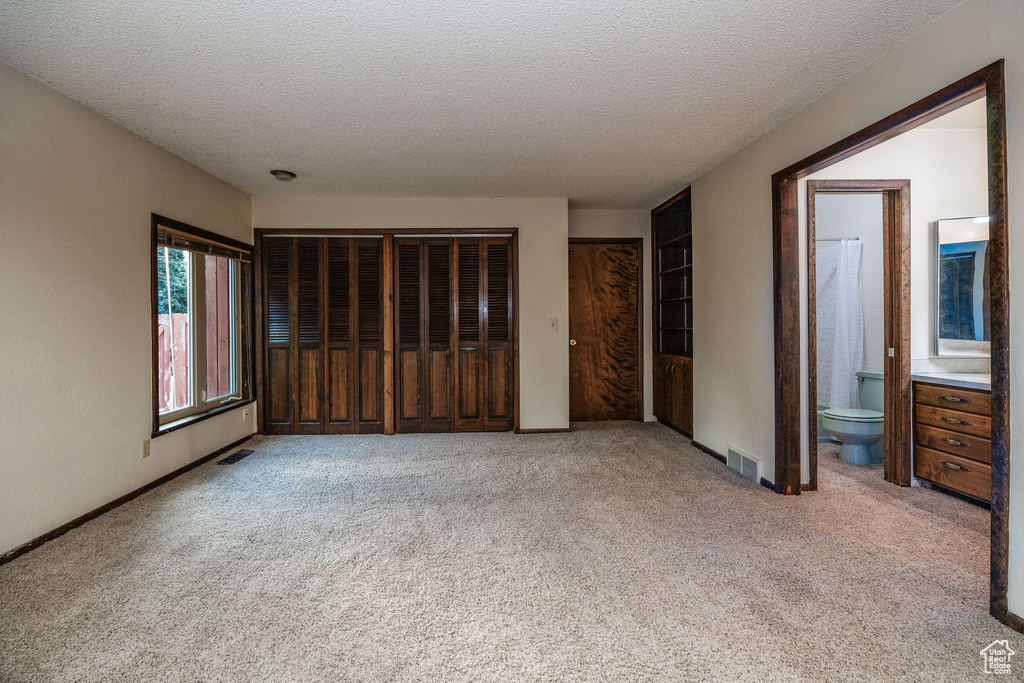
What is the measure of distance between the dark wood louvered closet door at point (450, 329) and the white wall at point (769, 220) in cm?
196

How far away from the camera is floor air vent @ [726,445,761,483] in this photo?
339 centimetres

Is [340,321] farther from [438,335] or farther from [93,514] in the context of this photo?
[93,514]

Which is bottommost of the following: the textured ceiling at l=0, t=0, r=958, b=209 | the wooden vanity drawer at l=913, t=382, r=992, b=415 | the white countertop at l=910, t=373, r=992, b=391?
the wooden vanity drawer at l=913, t=382, r=992, b=415

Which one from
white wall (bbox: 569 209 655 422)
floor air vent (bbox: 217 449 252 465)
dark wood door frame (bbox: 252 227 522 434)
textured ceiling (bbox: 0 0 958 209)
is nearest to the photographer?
textured ceiling (bbox: 0 0 958 209)

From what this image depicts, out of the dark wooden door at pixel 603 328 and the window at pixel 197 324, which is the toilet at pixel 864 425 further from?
the window at pixel 197 324

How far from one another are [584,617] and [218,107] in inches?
130

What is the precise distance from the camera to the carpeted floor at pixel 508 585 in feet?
5.26

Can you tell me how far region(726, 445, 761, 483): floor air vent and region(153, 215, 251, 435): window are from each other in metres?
4.22

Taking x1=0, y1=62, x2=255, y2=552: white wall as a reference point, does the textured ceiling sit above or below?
above

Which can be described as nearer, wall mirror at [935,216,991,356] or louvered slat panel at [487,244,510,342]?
wall mirror at [935,216,991,356]

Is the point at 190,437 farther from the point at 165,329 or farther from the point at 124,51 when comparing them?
the point at 124,51

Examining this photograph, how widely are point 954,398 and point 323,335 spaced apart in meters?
5.08
